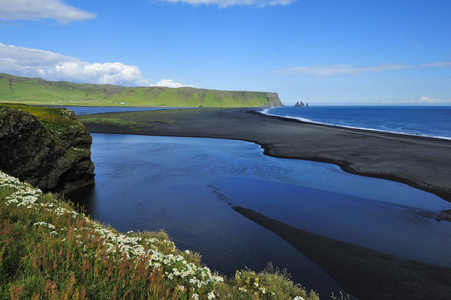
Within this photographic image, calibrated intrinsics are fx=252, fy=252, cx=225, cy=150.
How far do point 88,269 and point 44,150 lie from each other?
630 inches

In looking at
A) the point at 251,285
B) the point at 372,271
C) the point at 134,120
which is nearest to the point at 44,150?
the point at 251,285

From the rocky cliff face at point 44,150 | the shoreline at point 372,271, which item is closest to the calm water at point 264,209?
the shoreline at point 372,271

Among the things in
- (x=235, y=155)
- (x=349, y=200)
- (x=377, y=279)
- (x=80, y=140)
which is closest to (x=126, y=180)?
(x=80, y=140)

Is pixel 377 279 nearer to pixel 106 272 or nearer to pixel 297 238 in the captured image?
pixel 297 238

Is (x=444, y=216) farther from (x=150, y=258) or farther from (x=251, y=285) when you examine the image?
(x=150, y=258)

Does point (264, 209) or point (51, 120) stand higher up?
point (51, 120)

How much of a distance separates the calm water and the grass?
3260 mm

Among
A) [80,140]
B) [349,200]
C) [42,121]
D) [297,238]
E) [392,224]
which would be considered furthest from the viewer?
[80,140]

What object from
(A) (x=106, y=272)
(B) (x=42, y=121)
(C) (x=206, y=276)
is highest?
(B) (x=42, y=121)

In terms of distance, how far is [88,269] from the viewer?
5246mm

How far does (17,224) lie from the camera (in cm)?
661

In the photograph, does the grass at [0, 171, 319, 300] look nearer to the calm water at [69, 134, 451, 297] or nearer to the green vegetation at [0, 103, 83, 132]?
the calm water at [69, 134, 451, 297]

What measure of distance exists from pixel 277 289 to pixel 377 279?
4.78 metres

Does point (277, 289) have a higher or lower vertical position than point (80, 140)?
lower
